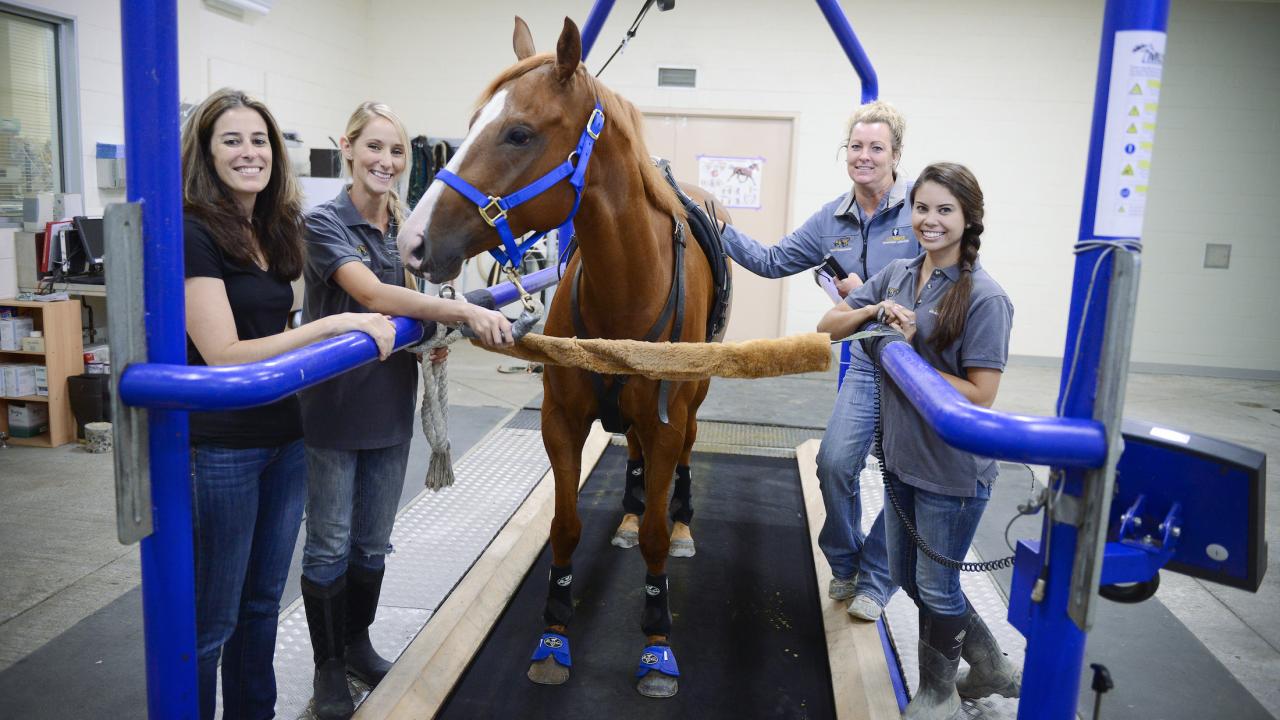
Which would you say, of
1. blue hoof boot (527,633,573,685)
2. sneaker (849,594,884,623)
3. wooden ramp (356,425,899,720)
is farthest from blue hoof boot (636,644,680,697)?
sneaker (849,594,884,623)

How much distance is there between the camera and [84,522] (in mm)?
3570

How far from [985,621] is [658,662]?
4.22 feet

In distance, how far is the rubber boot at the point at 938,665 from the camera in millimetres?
2016

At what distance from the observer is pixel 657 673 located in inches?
89.7

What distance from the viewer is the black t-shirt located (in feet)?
5.16

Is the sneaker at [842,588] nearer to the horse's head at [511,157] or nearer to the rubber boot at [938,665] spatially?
the rubber boot at [938,665]

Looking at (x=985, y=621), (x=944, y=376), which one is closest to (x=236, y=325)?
(x=944, y=376)

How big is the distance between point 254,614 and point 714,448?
124 inches

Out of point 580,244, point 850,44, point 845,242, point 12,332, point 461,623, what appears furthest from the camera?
point 12,332

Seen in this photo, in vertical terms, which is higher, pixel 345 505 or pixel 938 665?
pixel 345 505

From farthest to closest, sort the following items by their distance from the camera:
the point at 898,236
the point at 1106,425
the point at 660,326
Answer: the point at 898,236 → the point at 660,326 → the point at 1106,425

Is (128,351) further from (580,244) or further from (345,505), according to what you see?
(580,244)

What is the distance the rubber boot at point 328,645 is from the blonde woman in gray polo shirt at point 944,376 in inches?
55.9

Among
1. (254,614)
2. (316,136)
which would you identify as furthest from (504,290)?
(316,136)
